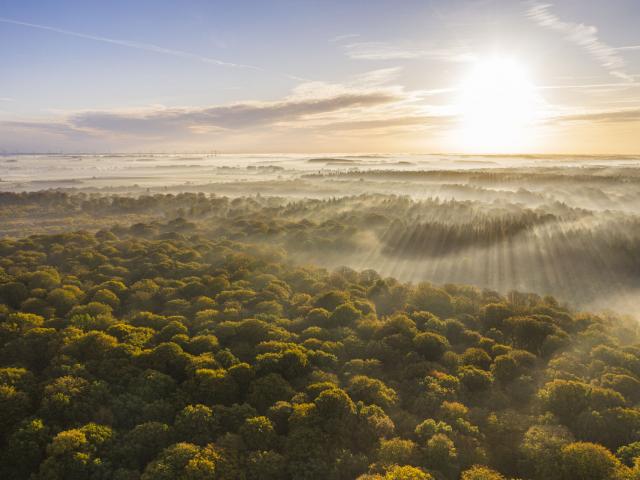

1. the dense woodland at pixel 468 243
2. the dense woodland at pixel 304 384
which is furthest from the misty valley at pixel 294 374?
the dense woodland at pixel 468 243

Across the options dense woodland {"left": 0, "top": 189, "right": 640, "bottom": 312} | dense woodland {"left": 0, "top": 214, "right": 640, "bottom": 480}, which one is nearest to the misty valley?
dense woodland {"left": 0, "top": 214, "right": 640, "bottom": 480}

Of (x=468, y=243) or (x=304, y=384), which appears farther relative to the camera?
(x=468, y=243)

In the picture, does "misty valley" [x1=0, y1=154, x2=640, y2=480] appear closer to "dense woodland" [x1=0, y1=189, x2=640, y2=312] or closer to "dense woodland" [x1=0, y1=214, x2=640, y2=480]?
"dense woodland" [x1=0, y1=214, x2=640, y2=480]

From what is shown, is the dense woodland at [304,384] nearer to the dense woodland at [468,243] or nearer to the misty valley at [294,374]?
the misty valley at [294,374]

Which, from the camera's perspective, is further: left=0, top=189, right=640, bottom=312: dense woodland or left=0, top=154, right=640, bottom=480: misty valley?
left=0, top=189, right=640, bottom=312: dense woodland

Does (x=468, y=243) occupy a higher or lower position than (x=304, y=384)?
higher

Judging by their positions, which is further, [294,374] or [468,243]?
[468,243]

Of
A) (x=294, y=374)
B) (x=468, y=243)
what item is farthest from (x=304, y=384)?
(x=468, y=243)

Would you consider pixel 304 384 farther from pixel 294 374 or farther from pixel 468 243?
pixel 468 243
